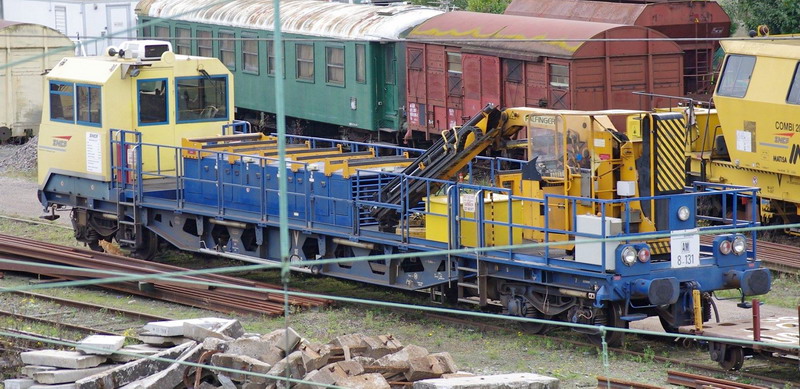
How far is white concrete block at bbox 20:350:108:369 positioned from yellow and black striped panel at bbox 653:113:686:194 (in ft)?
19.6

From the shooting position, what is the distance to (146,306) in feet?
54.2

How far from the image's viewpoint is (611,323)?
13.6 metres

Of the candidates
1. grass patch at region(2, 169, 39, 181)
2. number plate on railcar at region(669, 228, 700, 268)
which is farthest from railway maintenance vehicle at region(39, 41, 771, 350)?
grass patch at region(2, 169, 39, 181)

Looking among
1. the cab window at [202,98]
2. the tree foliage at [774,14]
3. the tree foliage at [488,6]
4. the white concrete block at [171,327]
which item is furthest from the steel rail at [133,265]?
the tree foliage at [488,6]

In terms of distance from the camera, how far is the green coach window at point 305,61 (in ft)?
90.8

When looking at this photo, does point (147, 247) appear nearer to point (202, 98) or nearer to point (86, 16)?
point (202, 98)

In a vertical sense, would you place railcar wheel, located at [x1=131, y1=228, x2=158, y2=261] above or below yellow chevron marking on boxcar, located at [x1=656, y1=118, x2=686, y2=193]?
below

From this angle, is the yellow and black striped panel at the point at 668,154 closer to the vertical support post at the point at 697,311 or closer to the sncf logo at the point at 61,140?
the vertical support post at the point at 697,311

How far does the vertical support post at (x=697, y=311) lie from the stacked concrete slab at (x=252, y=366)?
2.19 metres

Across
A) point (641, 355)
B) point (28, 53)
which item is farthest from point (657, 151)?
point (28, 53)

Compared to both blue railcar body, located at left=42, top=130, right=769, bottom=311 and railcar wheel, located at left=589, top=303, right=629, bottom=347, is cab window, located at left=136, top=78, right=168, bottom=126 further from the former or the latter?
railcar wheel, located at left=589, top=303, right=629, bottom=347

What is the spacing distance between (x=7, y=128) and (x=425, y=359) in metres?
21.7

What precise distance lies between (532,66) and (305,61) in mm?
6512

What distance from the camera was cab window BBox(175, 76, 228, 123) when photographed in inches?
749
